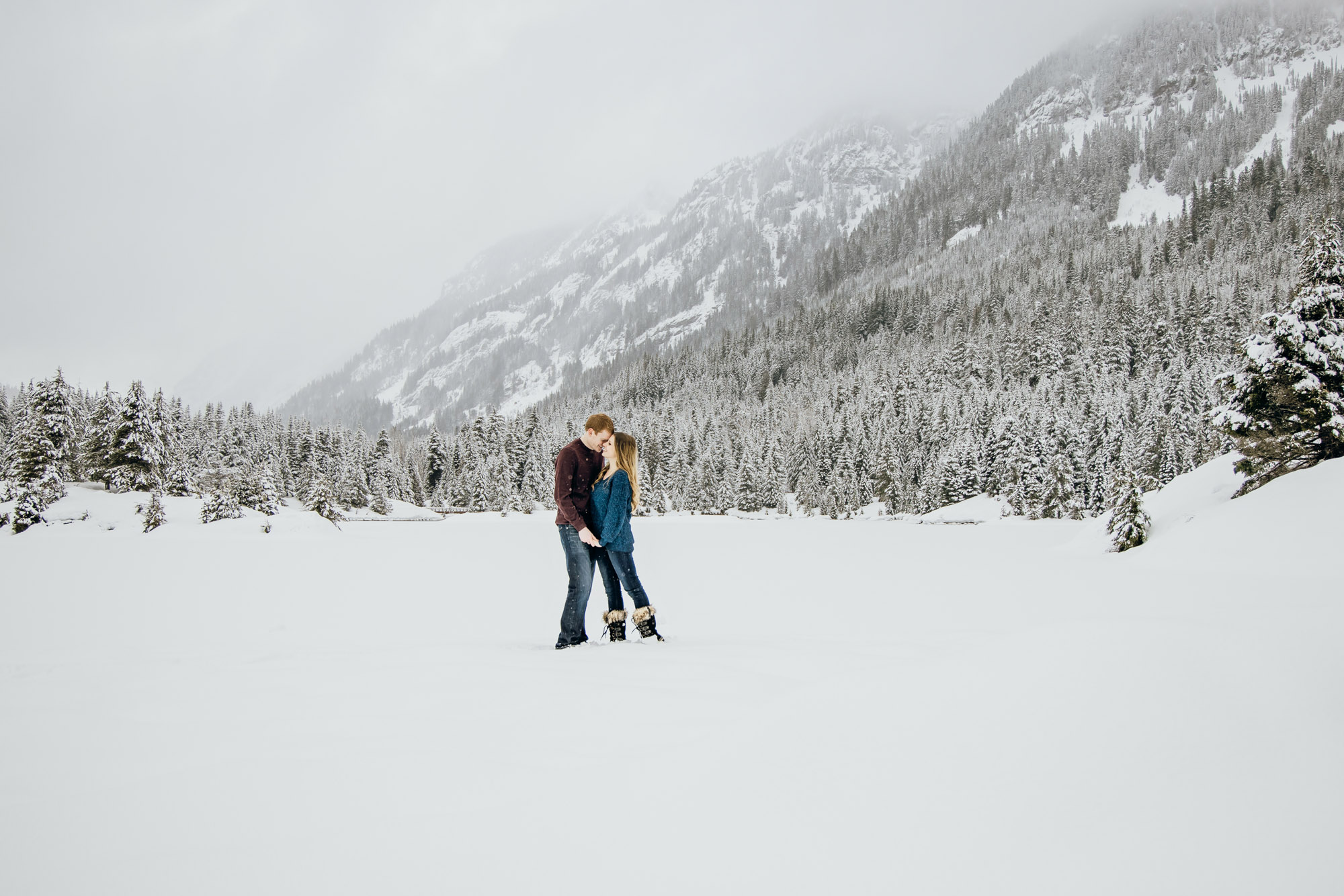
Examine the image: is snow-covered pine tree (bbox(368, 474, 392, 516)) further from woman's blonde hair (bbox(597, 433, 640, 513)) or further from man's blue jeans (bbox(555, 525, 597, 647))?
woman's blonde hair (bbox(597, 433, 640, 513))

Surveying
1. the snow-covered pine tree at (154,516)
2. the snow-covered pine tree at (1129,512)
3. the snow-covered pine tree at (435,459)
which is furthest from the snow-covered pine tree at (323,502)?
the snow-covered pine tree at (1129,512)

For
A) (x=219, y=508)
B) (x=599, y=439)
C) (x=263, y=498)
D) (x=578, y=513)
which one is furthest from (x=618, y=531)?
(x=263, y=498)

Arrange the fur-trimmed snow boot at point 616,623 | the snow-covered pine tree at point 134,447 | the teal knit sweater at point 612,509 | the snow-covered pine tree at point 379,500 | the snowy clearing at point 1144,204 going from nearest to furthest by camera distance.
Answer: the teal knit sweater at point 612,509
the fur-trimmed snow boot at point 616,623
the snow-covered pine tree at point 134,447
the snow-covered pine tree at point 379,500
the snowy clearing at point 1144,204

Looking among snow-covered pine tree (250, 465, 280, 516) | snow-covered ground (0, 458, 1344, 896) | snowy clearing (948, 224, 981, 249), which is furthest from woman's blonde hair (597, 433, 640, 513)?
snowy clearing (948, 224, 981, 249)

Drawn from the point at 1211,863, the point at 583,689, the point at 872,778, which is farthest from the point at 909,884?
the point at 583,689

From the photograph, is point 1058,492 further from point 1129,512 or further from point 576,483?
point 576,483

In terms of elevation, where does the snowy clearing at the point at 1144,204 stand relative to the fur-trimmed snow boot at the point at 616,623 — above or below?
above

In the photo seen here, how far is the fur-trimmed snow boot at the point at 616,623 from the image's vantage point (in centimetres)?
569

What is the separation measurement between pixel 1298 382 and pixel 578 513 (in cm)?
1713

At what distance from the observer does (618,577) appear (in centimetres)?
567

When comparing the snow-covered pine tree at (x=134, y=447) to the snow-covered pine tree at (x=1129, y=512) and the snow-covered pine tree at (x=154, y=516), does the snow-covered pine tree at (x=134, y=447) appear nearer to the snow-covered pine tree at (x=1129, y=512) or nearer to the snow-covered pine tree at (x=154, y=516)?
the snow-covered pine tree at (x=154, y=516)

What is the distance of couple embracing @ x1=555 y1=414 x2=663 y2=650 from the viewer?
5.32 m

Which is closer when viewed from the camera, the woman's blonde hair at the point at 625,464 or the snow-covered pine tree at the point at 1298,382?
the woman's blonde hair at the point at 625,464

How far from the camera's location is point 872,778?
2096mm
